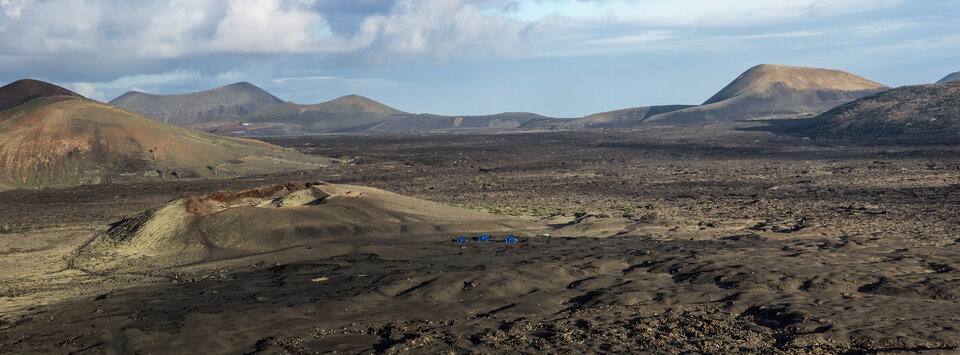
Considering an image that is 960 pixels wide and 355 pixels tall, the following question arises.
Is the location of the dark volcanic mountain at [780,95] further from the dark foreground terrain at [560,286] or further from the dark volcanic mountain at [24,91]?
the dark foreground terrain at [560,286]

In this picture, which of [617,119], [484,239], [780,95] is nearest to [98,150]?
[484,239]

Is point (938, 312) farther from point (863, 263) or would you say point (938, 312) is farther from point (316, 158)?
point (316, 158)

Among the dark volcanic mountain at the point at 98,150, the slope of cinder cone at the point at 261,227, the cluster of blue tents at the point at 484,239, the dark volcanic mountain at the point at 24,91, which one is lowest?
the cluster of blue tents at the point at 484,239

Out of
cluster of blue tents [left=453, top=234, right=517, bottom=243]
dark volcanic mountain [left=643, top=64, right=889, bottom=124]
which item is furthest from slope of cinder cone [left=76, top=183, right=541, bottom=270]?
dark volcanic mountain [left=643, top=64, right=889, bottom=124]

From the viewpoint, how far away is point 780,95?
162000mm

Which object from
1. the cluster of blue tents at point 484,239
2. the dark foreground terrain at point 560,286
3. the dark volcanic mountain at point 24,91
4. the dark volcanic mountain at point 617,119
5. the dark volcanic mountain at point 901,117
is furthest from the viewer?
the dark volcanic mountain at point 617,119

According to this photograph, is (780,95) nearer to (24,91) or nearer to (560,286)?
(24,91)

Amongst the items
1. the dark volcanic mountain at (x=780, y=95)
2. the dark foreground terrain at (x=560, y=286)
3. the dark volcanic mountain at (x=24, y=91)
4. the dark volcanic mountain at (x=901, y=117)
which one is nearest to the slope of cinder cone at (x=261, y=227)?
the dark foreground terrain at (x=560, y=286)

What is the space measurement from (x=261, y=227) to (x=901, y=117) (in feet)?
253

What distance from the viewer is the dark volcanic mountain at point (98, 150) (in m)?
46.7

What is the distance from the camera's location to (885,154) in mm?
52250

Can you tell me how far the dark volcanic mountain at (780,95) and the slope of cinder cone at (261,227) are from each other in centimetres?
13236

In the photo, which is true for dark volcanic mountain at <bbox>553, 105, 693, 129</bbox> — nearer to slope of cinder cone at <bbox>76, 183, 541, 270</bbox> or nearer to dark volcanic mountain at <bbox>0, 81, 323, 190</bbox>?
dark volcanic mountain at <bbox>0, 81, 323, 190</bbox>

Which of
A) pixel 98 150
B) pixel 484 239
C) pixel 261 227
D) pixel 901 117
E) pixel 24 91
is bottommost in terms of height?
pixel 484 239
